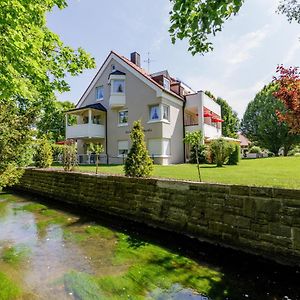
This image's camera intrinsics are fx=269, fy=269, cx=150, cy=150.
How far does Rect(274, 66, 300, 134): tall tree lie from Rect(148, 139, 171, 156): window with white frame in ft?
55.6

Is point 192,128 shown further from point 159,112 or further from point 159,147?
point 159,147

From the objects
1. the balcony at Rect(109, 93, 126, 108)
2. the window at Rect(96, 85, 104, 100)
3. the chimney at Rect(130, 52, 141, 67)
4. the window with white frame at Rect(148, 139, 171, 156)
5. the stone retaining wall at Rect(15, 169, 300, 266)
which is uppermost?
the chimney at Rect(130, 52, 141, 67)

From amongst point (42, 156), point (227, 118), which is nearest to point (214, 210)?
point (42, 156)

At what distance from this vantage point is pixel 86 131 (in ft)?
91.0

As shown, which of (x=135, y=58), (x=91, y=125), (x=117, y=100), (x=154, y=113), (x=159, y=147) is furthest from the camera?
A: (x=135, y=58)

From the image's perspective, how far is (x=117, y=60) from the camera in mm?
28266

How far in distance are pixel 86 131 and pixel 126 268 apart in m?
23.1

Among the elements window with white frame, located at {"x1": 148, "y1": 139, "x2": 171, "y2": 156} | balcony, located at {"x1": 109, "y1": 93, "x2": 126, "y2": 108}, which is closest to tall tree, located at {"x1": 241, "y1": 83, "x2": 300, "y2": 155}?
window with white frame, located at {"x1": 148, "y1": 139, "x2": 171, "y2": 156}

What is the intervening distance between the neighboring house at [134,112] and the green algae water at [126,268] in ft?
54.7

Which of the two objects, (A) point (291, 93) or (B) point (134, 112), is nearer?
(A) point (291, 93)

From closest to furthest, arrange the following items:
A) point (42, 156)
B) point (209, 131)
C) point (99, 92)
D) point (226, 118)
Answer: point (42, 156) < point (99, 92) < point (209, 131) < point (226, 118)

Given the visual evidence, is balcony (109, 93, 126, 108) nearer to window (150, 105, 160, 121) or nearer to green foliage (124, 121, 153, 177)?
window (150, 105, 160, 121)

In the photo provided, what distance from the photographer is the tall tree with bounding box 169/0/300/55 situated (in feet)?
11.8

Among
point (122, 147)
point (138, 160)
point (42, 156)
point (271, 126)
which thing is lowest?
point (138, 160)
